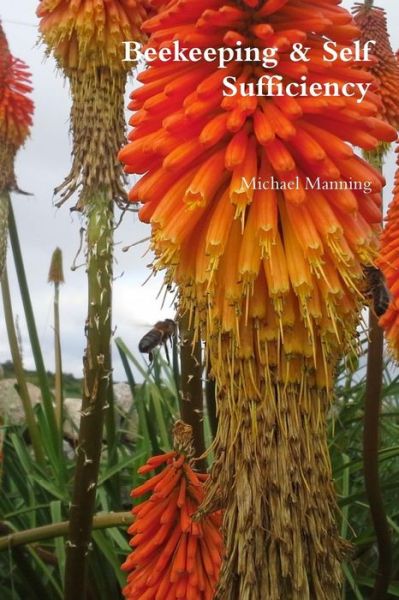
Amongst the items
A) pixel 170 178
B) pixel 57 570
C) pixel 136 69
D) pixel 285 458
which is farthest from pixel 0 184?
pixel 285 458

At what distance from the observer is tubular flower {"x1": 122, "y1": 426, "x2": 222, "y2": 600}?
268 cm

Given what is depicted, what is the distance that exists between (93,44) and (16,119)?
196 cm

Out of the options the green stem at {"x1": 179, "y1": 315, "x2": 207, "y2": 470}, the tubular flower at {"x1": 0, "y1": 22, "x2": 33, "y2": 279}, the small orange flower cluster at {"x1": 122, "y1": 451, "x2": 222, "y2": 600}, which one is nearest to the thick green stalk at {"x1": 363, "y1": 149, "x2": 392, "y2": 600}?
the green stem at {"x1": 179, "y1": 315, "x2": 207, "y2": 470}

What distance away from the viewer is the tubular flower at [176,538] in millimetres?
2678

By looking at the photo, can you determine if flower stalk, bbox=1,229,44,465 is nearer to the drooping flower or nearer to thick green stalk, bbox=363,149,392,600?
the drooping flower

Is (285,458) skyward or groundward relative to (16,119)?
groundward

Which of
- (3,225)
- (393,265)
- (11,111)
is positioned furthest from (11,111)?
(393,265)

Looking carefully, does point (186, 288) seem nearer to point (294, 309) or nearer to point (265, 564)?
point (294, 309)

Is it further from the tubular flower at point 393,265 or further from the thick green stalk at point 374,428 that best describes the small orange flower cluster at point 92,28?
the thick green stalk at point 374,428

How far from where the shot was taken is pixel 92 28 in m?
3.52

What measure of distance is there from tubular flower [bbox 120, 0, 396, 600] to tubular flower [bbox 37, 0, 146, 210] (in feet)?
4.36

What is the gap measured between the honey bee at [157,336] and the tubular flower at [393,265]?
137 cm

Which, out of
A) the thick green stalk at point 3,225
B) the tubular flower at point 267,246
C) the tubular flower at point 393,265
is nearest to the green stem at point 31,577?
the thick green stalk at point 3,225

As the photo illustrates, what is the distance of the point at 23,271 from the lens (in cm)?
476
